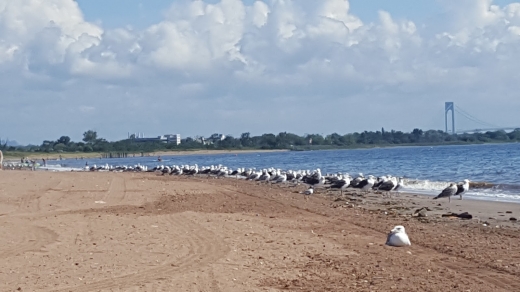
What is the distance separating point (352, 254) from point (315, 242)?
1.15 m

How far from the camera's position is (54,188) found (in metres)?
23.5

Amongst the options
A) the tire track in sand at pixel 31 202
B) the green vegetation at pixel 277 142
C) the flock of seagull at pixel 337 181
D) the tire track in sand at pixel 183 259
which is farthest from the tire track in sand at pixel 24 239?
the green vegetation at pixel 277 142

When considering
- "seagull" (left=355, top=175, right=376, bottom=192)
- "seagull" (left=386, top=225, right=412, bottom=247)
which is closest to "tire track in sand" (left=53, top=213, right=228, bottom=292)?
"seagull" (left=386, top=225, right=412, bottom=247)

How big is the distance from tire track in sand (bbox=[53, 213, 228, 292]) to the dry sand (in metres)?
0.01

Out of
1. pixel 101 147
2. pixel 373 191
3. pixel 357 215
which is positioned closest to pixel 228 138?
pixel 101 147

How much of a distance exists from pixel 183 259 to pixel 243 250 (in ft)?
3.37

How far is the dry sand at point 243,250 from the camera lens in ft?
26.7

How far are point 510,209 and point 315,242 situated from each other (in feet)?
30.1

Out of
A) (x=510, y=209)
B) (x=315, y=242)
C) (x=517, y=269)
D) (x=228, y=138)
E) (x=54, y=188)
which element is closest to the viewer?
(x=517, y=269)

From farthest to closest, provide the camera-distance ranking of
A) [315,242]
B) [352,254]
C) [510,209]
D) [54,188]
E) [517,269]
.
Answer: [54,188], [510,209], [315,242], [352,254], [517,269]

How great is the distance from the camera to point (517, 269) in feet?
29.5

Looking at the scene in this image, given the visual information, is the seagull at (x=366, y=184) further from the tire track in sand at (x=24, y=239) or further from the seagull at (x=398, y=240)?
the tire track in sand at (x=24, y=239)

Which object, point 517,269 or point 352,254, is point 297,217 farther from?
point 517,269

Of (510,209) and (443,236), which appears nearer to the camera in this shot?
(443,236)
